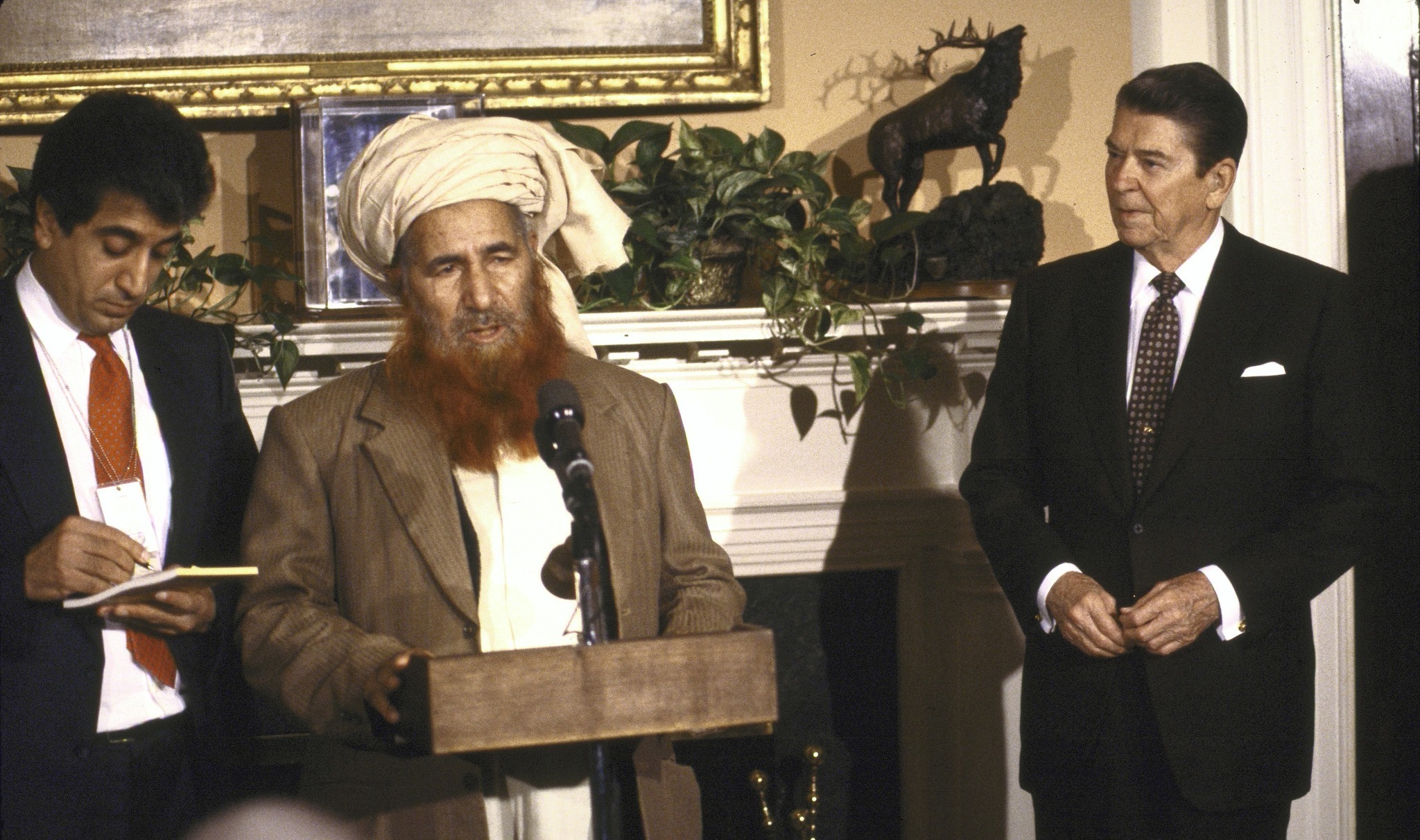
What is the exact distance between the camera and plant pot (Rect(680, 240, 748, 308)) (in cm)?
297

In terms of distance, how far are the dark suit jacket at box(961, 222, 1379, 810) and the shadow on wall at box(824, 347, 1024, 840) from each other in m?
0.72

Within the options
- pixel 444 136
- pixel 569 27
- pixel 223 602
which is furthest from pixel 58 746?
pixel 569 27

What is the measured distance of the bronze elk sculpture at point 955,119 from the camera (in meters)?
2.99

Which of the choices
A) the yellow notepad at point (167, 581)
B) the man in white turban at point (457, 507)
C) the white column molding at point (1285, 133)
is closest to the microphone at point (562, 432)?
the man in white turban at point (457, 507)

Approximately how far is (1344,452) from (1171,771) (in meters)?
0.59

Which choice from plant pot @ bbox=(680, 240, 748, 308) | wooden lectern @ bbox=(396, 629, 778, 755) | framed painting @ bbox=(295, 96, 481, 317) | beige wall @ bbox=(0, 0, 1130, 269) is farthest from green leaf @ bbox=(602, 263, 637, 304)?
wooden lectern @ bbox=(396, 629, 778, 755)

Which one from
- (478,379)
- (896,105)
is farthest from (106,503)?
(896,105)

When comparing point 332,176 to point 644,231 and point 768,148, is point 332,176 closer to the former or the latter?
point 644,231

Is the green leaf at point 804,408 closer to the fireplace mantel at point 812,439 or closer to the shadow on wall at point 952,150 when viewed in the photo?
the fireplace mantel at point 812,439

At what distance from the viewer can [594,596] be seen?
1.47m

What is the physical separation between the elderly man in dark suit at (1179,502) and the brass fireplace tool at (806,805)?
750 millimetres

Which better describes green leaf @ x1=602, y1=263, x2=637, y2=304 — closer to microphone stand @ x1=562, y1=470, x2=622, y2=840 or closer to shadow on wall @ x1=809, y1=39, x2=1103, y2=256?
shadow on wall @ x1=809, y1=39, x2=1103, y2=256

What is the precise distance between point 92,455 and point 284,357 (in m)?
0.73

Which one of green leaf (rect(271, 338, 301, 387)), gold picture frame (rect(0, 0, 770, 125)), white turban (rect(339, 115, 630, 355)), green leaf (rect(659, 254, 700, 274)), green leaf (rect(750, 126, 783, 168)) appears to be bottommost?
green leaf (rect(271, 338, 301, 387))
